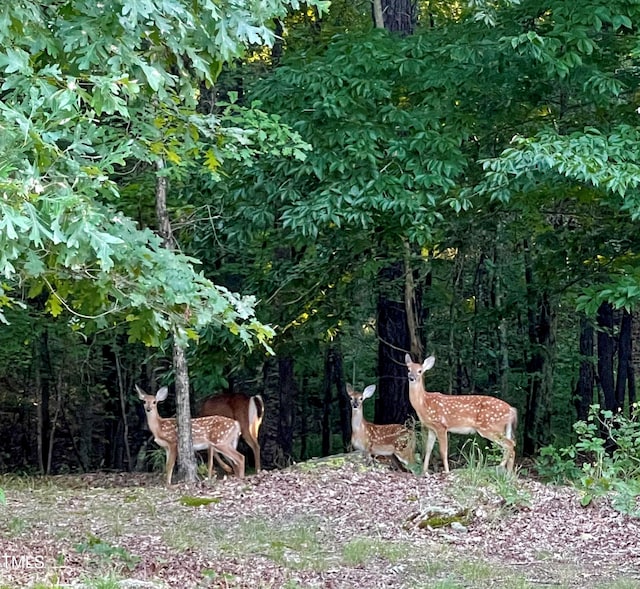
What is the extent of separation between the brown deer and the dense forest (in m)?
0.85

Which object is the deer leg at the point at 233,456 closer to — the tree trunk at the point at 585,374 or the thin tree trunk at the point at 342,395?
the thin tree trunk at the point at 342,395

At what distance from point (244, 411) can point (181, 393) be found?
315 centimetres

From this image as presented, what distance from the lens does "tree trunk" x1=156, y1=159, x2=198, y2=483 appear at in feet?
32.8

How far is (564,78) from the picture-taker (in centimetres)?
961

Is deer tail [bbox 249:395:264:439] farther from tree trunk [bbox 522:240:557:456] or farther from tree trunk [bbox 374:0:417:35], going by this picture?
tree trunk [bbox 374:0:417:35]

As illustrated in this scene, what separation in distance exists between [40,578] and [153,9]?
3.08 meters

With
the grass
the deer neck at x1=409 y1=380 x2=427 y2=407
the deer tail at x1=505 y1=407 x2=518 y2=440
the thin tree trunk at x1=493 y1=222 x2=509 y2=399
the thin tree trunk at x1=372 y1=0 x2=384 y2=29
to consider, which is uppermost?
the thin tree trunk at x1=372 y1=0 x2=384 y2=29

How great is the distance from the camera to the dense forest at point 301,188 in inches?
187

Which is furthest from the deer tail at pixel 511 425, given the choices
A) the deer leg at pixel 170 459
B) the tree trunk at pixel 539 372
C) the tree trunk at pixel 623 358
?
the tree trunk at pixel 623 358

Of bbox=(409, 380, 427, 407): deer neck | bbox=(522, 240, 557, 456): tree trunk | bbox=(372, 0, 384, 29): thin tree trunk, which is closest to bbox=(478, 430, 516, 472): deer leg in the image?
bbox=(409, 380, 427, 407): deer neck

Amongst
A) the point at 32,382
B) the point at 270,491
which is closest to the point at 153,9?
the point at 270,491

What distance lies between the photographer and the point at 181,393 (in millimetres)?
10438

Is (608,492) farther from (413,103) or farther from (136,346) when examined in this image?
(136,346)

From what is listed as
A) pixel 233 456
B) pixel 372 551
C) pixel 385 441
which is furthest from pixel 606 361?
pixel 372 551
